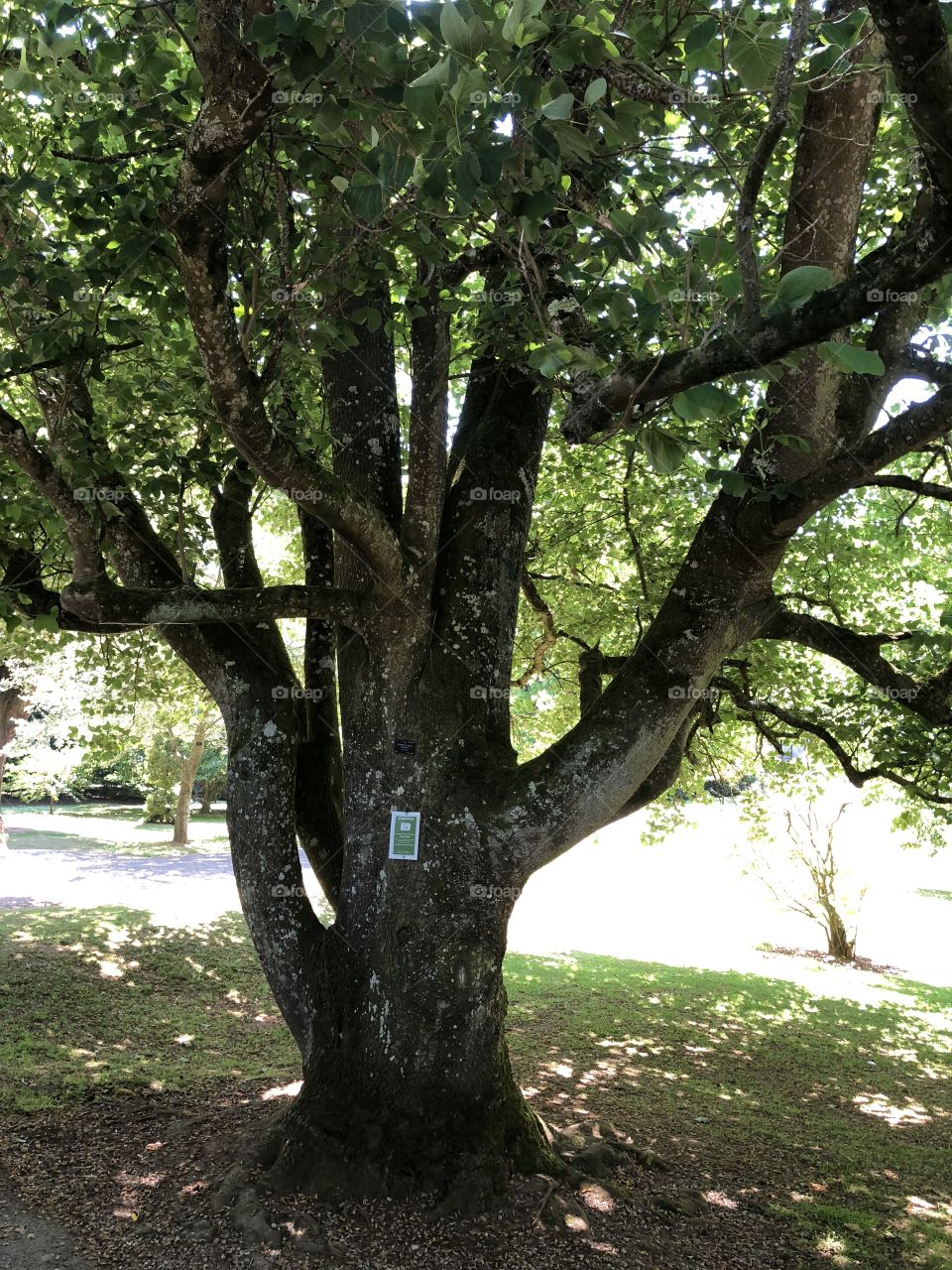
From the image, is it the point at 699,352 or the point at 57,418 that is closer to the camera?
the point at 699,352

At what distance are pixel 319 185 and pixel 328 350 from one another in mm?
966

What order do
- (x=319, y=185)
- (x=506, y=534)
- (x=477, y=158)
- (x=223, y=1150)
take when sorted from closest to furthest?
(x=477, y=158)
(x=319, y=185)
(x=223, y=1150)
(x=506, y=534)

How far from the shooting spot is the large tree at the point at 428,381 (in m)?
2.67

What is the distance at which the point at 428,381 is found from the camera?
17.2 feet

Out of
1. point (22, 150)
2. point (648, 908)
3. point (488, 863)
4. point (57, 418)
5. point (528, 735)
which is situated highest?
point (22, 150)

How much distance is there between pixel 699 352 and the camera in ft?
8.98

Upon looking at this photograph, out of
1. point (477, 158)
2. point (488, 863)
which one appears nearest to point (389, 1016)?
point (488, 863)

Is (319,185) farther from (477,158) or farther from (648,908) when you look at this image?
(648,908)
